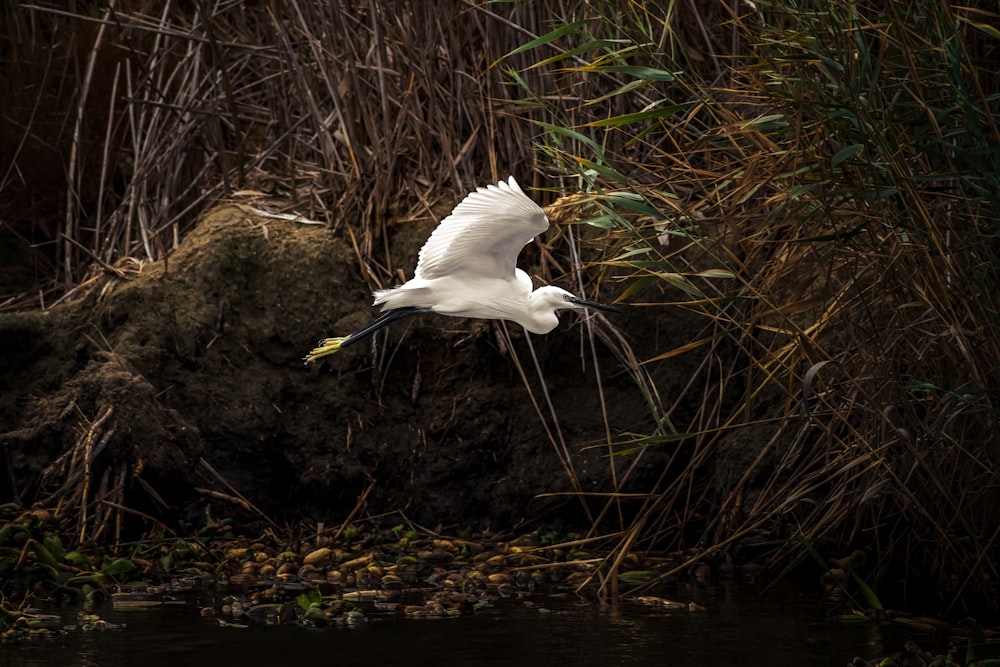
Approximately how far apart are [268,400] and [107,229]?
165 centimetres

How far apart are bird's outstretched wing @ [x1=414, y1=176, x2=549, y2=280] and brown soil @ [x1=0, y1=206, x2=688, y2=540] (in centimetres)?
151

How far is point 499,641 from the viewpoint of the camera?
14.3ft

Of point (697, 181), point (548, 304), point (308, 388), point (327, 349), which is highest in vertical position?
point (697, 181)

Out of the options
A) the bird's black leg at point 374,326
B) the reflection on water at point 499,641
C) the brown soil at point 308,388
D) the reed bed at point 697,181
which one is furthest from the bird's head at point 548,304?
the brown soil at point 308,388

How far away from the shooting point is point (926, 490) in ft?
14.2

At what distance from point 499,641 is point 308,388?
2268mm

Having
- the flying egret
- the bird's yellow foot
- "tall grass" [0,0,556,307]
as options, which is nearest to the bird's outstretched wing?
the flying egret

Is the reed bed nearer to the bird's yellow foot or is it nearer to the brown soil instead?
the brown soil

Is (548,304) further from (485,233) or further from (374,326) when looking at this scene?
(374,326)

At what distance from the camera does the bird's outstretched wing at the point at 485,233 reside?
4.07m

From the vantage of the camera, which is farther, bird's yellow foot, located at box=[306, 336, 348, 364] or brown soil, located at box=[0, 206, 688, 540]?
brown soil, located at box=[0, 206, 688, 540]

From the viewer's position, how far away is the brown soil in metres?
6.07

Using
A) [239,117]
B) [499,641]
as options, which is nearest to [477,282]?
[499,641]

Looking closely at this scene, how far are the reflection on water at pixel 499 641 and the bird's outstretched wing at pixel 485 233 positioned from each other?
1.19m
